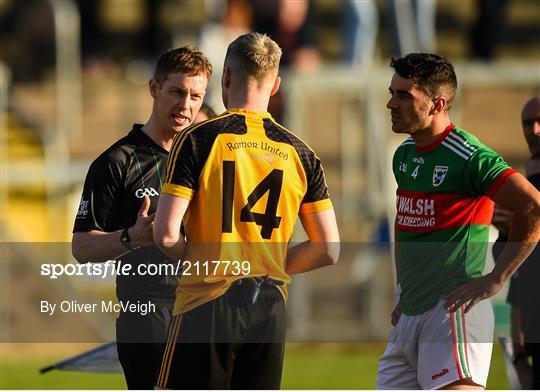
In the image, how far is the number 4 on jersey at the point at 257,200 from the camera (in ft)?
17.3

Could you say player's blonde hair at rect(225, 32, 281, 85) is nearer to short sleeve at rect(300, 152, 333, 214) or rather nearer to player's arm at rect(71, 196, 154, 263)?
short sleeve at rect(300, 152, 333, 214)

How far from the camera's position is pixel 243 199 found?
17.4 feet

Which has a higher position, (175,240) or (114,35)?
(114,35)

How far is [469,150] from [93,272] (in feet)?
13.0

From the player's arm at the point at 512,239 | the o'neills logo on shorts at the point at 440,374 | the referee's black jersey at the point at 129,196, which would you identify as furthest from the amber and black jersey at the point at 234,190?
the o'neills logo on shorts at the point at 440,374

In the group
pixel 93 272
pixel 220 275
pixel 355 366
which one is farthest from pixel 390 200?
pixel 220 275

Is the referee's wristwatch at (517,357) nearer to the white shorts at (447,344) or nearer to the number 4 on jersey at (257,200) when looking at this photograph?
the white shorts at (447,344)

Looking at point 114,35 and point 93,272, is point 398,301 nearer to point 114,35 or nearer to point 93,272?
point 93,272

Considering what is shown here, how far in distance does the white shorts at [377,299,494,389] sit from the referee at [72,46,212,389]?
3.94 feet

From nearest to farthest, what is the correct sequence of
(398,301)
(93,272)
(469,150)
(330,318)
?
(469,150)
(398,301)
(93,272)
(330,318)

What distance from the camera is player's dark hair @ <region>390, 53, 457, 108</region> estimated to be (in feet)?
19.7

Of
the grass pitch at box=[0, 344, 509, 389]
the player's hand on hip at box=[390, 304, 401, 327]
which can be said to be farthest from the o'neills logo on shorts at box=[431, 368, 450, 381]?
the grass pitch at box=[0, 344, 509, 389]

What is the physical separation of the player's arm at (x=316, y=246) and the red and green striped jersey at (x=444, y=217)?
63cm

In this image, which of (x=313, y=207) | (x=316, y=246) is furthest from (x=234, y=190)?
(x=316, y=246)
